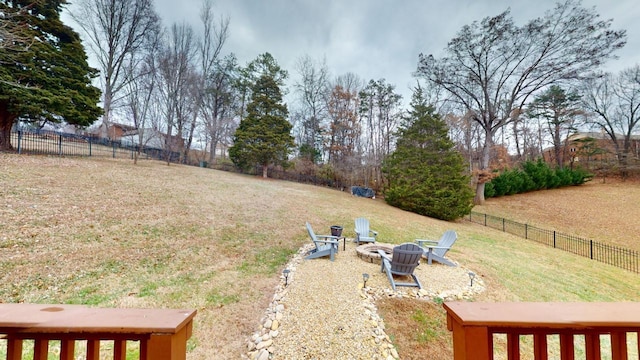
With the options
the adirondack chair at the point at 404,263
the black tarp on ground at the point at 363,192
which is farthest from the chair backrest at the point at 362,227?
the black tarp on ground at the point at 363,192

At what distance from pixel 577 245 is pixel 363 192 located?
37.1ft

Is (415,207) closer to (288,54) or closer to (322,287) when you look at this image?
(322,287)

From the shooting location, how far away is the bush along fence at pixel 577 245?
9.19 m

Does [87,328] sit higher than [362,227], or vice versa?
[87,328]

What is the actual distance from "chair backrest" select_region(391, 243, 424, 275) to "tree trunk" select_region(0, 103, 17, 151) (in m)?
→ 15.7

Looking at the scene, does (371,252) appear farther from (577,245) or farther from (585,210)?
(585,210)

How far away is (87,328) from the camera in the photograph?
2.80 ft

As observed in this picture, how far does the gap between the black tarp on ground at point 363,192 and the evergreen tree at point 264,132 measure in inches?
241

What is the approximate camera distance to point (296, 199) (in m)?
12.3

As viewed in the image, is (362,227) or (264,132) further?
(264,132)

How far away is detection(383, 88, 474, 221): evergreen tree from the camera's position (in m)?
12.8

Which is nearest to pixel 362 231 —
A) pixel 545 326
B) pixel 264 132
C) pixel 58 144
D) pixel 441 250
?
pixel 441 250

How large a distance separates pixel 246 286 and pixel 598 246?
50.5 ft

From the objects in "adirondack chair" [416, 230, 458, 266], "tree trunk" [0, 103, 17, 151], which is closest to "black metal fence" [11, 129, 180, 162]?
"tree trunk" [0, 103, 17, 151]
